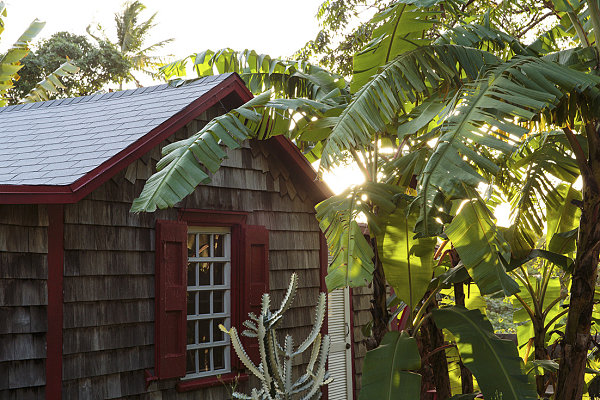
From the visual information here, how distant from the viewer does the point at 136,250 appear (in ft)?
20.5

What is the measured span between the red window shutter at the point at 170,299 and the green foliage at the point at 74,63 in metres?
22.2

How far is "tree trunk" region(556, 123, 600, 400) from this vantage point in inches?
198

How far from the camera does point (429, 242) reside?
498cm

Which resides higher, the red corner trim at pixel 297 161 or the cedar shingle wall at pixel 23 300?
the red corner trim at pixel 297 161

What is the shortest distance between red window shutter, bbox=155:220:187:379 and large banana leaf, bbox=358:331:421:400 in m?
2.21

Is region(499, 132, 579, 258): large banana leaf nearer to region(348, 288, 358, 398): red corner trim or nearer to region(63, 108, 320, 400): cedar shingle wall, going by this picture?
region(63, 108, 320, 400): cedar shingle wall

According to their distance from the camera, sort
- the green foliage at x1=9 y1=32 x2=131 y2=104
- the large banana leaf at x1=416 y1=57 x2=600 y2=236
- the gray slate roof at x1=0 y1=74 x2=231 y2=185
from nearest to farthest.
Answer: the large banana leaf at x1=416 y1=57 x2=600 y2=236
the gray slate roof at x1=0 y1=74 x2=231 y2=185
the green foliage at x1=9 y1=32 x2=131 y2=104

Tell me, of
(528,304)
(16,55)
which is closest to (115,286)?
(528,304)

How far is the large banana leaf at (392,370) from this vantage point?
4.77 meters

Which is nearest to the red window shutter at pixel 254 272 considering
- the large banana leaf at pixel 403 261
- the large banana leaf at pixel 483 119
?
the large banana leaf at pixel 403 261

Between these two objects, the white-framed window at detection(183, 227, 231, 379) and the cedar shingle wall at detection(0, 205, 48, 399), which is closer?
the cedar shingle wall at detection(0, 205, 48, 399)

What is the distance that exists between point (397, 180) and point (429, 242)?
95cm

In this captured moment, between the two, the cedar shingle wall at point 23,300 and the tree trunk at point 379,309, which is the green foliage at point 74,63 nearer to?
the cedar shingle wall at point 23,300

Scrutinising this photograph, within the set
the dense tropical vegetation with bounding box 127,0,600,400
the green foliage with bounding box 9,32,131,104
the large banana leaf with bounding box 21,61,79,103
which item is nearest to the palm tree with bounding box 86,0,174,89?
the green foliage with bounding box 9,32,131,104
